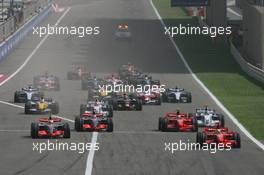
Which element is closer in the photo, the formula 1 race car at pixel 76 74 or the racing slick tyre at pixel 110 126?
the racing slick tyre at pixel 110 126

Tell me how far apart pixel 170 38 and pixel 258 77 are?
123 feet

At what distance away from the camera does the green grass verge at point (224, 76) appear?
57.7 metres

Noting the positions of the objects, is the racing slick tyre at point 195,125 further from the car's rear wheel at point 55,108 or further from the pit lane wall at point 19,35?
the pit lane wall at point 19,35

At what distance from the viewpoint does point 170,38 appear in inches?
4562

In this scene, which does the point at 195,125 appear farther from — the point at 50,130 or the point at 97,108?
the point at 50,130

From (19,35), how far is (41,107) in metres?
53.9

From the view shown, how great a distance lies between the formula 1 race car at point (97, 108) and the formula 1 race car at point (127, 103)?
4.01 meters

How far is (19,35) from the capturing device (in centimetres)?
10844

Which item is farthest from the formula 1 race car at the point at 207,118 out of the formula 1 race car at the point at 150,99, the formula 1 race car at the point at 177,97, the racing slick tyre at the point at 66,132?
the formula 1 race car at the point at 177,97

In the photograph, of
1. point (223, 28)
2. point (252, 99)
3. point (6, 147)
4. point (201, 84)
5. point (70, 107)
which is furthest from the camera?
point (223, 28)

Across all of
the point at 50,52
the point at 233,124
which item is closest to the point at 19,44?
the point at 50,52

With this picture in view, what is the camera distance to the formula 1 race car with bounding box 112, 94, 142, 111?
5716 cm

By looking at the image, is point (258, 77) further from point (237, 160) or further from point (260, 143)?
point (237, 160)

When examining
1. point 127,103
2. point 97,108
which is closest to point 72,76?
point 127,103
